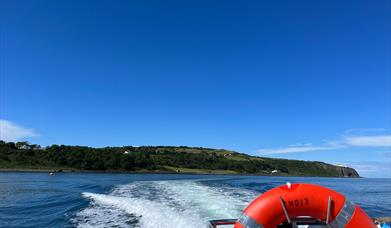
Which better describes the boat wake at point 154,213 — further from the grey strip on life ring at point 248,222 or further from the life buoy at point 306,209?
the life buoy at point 306,209

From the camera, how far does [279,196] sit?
21.8 ft

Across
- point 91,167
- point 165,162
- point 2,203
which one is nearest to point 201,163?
point 165,162

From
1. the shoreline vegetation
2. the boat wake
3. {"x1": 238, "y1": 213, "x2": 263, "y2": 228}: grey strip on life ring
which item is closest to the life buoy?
{"x1": 238, "y1": 213, "x2": 263, "y2": 228}: grey strip on life ring

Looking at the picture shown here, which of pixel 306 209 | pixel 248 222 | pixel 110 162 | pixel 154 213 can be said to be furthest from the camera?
pixel 110 162

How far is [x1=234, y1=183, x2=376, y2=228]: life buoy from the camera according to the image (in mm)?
6504

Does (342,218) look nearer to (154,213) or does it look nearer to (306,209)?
(306,209)

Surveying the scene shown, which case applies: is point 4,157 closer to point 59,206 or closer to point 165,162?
point 165,162

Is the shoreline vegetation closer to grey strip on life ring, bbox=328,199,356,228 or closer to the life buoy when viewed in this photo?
the life buoy

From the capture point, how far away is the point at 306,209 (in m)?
6.60

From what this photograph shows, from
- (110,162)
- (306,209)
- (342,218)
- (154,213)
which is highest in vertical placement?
(110,162)

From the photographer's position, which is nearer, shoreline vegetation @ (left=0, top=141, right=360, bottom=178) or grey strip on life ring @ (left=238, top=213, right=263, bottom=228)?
grey strip on life ring @ (left=238, top=213, right=263, bottom=228)

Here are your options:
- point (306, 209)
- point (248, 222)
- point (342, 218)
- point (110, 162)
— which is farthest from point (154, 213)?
point (110, 162)

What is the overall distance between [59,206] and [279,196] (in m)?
17.4

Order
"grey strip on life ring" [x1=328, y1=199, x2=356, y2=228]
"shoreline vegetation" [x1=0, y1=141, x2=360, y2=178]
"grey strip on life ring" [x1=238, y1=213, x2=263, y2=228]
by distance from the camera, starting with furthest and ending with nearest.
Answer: "shoreline vegetation" [x1=0, y1=141, x2=360, y2=178] < "grey strip on life ring" [x1=238, y1=213, x2=263, y2=228] < "grey strip on life ring" [x1=328, y1=199, x2=356, y2=228]
